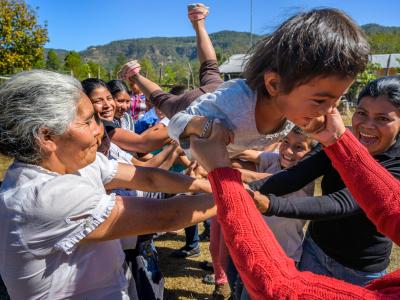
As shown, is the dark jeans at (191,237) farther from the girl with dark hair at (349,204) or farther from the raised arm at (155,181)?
the raised arm at (155,181)

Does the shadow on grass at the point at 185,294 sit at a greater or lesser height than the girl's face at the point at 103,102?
lesser

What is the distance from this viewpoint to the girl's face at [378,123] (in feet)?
6.33

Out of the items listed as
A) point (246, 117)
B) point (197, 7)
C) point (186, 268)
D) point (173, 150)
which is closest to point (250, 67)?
point (246, 117)

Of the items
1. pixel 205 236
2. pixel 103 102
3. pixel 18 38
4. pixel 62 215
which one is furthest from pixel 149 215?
pixel 18 38

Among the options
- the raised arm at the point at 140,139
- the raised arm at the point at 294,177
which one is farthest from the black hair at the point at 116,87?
the raised arm at the point at 294,177

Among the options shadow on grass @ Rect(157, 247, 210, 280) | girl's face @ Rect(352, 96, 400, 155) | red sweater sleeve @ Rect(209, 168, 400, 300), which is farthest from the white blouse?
shadow on grass @ Rect(157, 247, 210, 280)

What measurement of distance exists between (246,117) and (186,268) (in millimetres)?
2998

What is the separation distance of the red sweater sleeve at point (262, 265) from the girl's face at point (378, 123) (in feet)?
3.54

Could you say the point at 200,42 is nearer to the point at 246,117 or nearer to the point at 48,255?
the point at 246,117

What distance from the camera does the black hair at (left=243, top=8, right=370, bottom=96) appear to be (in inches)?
48.1

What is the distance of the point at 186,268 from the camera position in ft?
13.5

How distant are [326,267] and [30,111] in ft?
5.46

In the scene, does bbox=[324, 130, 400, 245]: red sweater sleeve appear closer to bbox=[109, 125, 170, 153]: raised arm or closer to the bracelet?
the bracelet

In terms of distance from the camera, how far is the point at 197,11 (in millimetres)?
2365
